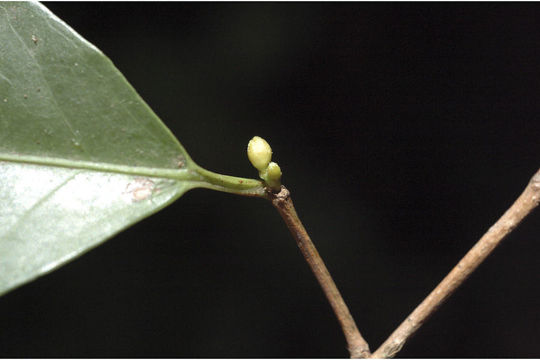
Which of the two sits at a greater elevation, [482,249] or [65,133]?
[482,249]

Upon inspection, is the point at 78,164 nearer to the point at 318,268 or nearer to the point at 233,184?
the point at 233,184

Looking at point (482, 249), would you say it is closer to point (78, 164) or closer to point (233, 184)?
point (233, 184)

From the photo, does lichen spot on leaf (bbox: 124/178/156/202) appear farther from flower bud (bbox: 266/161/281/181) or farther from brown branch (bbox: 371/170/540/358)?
brown branch (bbox: 371/170/540/358)

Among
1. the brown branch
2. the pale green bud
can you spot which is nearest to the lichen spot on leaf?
the pale green bud

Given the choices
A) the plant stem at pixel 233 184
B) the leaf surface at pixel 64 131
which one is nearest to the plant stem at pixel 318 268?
the plant stem at pixel 233 184

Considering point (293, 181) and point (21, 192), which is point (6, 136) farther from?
point (293, 181)

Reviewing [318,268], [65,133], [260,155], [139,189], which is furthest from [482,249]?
[65,133]

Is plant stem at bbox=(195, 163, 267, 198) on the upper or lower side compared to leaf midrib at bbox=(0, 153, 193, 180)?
upper

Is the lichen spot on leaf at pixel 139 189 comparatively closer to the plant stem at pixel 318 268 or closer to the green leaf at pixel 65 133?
the green leaf at pixel 65 133
